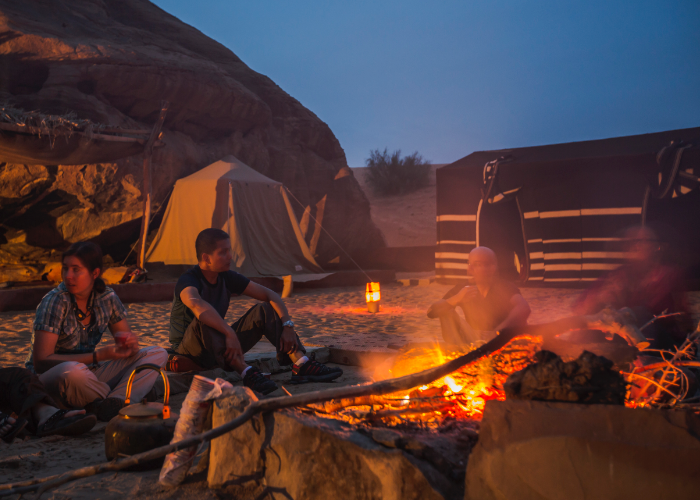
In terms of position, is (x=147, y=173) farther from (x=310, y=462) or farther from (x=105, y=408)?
(x=310, y=462)

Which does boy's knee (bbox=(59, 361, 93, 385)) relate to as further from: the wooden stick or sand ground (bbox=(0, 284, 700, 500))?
the wooden stick

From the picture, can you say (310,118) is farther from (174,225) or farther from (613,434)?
(613,434)

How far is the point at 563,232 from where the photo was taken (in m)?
8.40

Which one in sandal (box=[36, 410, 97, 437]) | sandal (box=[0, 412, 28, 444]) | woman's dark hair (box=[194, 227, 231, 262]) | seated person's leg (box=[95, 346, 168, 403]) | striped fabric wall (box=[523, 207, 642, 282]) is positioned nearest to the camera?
sandal (box=[0, 412, 28, 444])

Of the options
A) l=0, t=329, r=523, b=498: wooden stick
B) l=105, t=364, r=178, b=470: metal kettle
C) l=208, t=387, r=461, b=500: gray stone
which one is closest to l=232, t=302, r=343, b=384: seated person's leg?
l=105, t=364, r=178, b=470: metal kettle

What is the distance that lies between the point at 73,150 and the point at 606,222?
9199mm

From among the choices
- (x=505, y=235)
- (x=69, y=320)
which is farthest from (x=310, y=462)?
(x=505, y=235)

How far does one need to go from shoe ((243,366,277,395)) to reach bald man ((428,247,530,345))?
1070 millimetres

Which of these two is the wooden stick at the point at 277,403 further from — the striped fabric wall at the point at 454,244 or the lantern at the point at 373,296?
the striped fabric wall at the point at 454,244

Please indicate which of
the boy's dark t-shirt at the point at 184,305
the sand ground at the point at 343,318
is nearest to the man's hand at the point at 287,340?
the boy's dark t-shirt at the point at 184,305

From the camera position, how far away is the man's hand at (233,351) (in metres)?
2.84

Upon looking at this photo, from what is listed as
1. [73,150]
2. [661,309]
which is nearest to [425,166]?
[73,150]

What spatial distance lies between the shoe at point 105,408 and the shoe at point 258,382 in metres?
0.69

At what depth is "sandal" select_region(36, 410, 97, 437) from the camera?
7.14 ft
